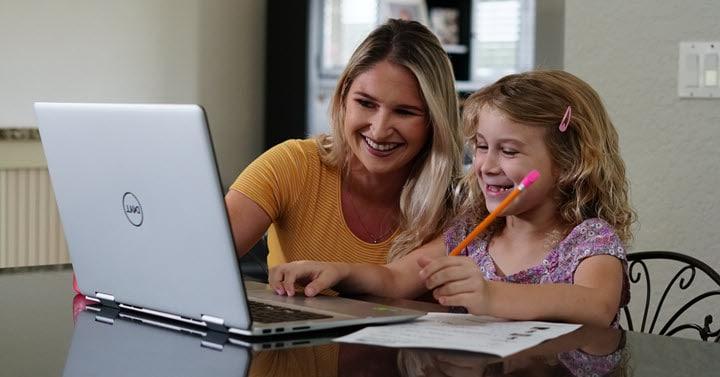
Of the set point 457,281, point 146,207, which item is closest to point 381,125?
point 457,281

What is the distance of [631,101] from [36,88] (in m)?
2.70

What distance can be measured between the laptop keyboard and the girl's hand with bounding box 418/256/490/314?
5.6 inches

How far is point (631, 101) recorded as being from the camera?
94.0 inches

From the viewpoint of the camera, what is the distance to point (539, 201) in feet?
5.56

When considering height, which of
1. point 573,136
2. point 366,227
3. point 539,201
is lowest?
point 366,227

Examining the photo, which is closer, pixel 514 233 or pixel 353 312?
pixel 353 312

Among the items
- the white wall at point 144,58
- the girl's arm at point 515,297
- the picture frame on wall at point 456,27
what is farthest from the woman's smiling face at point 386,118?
the picture frame on wall at point 456,27

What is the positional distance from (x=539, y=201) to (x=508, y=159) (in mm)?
114

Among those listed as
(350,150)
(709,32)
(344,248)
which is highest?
(709,32)

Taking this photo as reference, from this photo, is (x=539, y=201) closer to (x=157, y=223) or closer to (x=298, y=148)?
(x=298, y=148)

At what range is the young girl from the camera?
61.4 inches

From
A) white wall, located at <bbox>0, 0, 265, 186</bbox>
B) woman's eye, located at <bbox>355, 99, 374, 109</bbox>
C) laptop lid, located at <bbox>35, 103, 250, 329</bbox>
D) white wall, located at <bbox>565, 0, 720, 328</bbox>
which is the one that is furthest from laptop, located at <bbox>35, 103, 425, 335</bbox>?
white wall, located at <bbox>0, 0, 265, 186</bbox>

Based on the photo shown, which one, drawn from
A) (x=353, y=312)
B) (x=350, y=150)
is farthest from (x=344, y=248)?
(x=353, y=312)

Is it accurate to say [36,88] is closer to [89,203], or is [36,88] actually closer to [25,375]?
[89,203]
